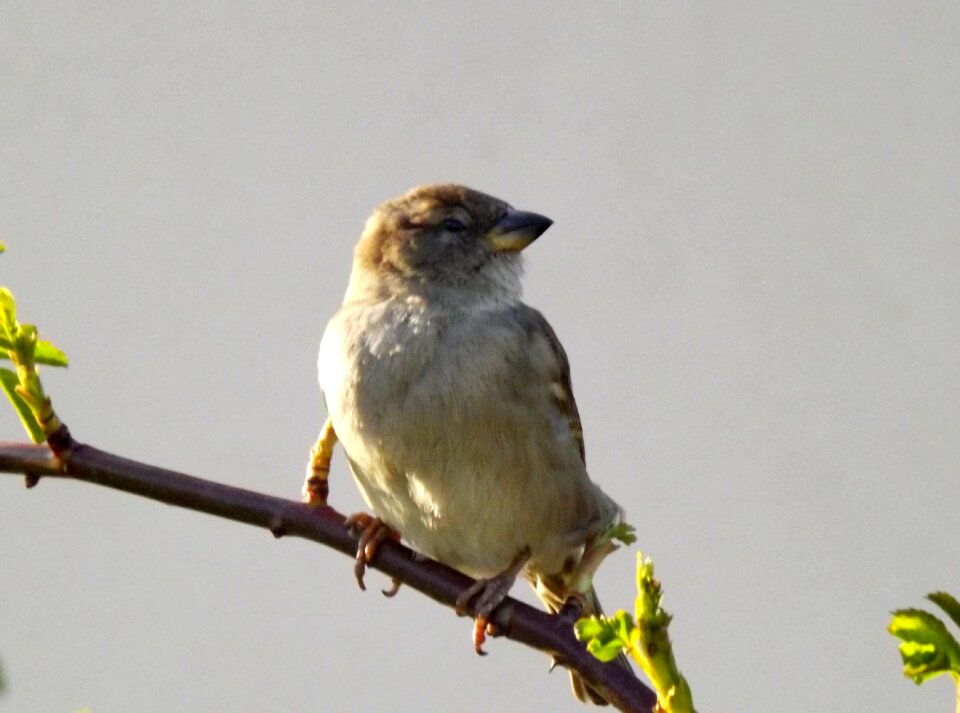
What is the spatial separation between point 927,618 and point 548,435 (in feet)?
2.99

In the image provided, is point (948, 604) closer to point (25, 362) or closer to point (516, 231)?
point (25, 362)

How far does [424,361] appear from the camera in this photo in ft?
4.89

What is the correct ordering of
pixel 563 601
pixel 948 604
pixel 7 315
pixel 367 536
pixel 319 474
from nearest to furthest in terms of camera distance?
1. pixel 948 604
2. pixel 7 315
3. pixel 319 474
4. pixel 367 536
5. pixel 563 601

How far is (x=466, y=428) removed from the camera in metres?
1.44

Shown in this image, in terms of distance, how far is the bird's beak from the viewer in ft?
5.81

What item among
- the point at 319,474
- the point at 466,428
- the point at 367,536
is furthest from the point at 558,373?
the point at 319,474

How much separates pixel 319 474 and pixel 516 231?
0.75 metres

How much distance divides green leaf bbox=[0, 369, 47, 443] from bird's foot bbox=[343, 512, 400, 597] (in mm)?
316

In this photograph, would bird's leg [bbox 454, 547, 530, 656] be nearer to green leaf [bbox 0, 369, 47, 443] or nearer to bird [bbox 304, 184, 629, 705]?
bird [bbox 304, 184, 629, 705]

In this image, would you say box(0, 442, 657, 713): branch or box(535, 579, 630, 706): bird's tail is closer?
box(0, 442, 657, 713): branch

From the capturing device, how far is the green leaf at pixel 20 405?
870 mm

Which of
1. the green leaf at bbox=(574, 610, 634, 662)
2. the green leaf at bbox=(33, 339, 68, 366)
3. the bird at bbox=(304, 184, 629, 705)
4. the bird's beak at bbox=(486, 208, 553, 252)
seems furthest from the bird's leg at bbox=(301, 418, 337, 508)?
the bird's beak at bbox=(486, 208, 553, 252)

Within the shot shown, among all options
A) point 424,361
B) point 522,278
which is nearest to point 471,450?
point 424,361

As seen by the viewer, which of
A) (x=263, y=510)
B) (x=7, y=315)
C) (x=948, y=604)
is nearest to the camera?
(x=948, y=604)
